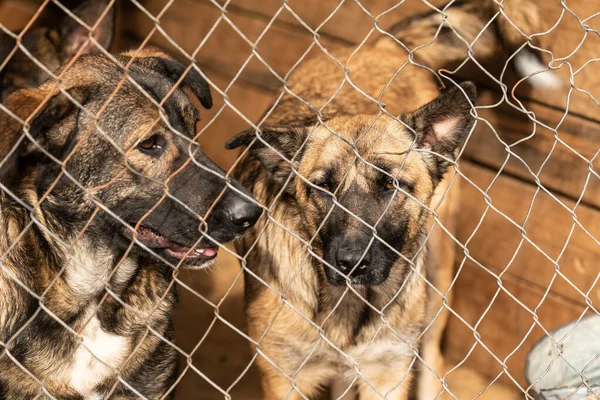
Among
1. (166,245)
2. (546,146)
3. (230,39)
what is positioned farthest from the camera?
(230,39)

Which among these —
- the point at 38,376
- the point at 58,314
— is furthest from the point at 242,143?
the point at 38,376

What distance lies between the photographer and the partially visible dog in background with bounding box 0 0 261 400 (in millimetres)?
2529

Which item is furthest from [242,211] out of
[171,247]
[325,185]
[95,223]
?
[325,185]

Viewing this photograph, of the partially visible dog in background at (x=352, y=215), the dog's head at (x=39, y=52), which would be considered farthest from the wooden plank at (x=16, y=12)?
the partially visible dog in background at (x=352, y=215)

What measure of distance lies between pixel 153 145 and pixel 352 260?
33.5 inches

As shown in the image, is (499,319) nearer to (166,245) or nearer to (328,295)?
(328,295)

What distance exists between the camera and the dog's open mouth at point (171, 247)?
269 centimetres

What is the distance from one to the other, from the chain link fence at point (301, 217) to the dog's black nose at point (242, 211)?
0.19 ft

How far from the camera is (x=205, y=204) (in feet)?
8.48

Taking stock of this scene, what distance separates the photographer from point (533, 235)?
4164 millimetres

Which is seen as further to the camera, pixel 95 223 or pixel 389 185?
pixel 389 185

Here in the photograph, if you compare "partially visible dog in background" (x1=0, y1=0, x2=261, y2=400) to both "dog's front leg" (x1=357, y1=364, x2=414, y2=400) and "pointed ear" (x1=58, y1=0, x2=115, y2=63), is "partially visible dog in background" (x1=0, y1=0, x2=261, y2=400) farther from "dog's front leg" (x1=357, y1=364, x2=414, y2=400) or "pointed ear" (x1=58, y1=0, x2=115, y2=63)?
"pointed ear" (x1=58, y1=0, x2=115, y2=63)

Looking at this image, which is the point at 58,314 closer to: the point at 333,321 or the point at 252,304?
the point at 252,304

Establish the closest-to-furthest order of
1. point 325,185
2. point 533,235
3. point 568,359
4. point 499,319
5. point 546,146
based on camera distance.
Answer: point 325,185 < point 568,359 < point 546,146 < point 533,235 < point 499,319
